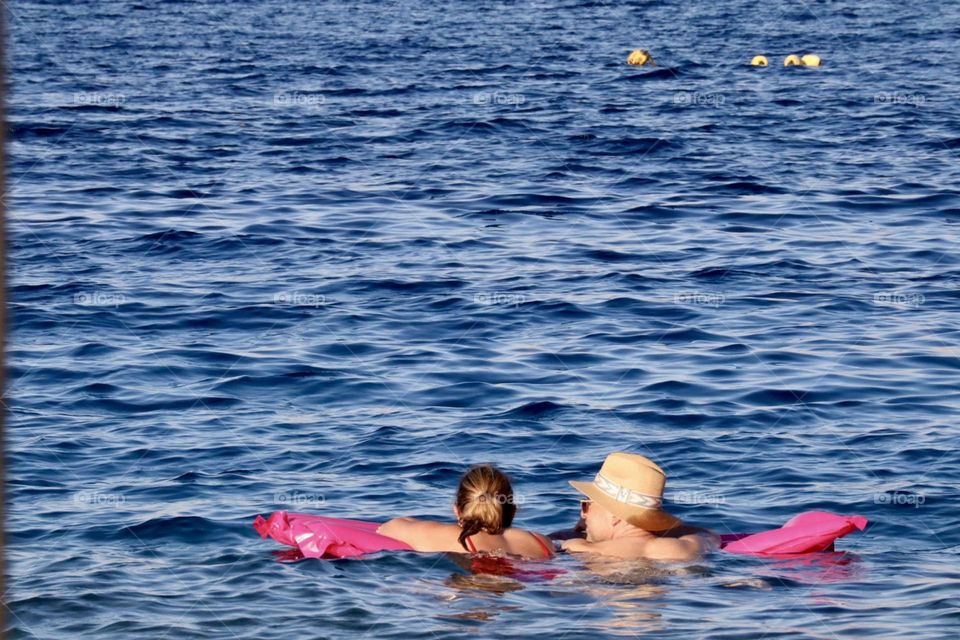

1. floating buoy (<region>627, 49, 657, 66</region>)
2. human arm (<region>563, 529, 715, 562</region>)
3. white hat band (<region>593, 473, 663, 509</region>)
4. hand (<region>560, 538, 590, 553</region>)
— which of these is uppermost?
floating buoy (<region>627, 49, 657, 66</region>)

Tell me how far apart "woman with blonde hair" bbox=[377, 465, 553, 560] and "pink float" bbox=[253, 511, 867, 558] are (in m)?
0.11

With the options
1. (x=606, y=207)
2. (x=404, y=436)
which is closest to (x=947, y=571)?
(x=404, y=436)

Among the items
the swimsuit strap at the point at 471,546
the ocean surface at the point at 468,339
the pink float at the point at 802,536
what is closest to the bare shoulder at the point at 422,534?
the swimsuit strap at the point at 471,546

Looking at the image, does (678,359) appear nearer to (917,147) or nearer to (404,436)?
(404,436)

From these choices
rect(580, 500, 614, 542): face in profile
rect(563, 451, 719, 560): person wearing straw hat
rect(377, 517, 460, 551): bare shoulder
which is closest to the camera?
rect(377, 517, 460, 551): bare shoulder

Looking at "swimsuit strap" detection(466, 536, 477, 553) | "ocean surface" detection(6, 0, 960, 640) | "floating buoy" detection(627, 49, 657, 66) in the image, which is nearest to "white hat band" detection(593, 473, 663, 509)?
"ocean surface" detection(6, 0, 960, 640)

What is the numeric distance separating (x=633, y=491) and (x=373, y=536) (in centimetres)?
158

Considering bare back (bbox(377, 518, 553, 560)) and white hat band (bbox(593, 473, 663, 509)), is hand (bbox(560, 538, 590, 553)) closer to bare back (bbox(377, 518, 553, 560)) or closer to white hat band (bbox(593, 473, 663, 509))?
bare back (bbox(377, 518, 553, 560))

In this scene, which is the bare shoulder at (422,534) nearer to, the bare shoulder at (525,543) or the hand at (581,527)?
the bare shoulder at (525,543)

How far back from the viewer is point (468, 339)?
1347cm

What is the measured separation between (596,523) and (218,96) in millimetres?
20336

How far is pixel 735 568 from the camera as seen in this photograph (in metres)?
8.20

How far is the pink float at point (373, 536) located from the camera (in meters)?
8.08

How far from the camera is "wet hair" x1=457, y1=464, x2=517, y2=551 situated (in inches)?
317
